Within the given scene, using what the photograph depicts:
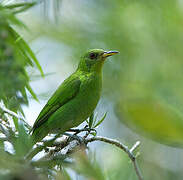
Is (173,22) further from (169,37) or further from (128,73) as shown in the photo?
(128,73)

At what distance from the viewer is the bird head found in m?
4.53

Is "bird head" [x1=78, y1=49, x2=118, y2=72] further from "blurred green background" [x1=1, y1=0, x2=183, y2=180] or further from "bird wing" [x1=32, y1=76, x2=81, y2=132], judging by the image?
"blurred green background" [x1=1, y1=0, x2=183, y2=180]

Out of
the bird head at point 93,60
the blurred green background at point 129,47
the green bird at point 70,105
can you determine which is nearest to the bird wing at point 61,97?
the green bird at point 70,105

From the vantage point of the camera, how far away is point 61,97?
4020 mm

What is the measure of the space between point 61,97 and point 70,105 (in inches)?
7.4

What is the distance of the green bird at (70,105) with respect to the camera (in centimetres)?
372

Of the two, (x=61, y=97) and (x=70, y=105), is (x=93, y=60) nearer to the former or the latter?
(x=61, y=97)

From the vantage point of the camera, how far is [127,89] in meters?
7.74

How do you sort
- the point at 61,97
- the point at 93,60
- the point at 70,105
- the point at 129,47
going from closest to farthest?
1. the point at 70,105
2. the point at 61,97
3. the point at 93,60
4. the point at 129,47

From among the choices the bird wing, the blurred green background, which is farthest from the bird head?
the blurred green background

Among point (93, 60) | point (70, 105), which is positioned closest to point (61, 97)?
point (70, 105)

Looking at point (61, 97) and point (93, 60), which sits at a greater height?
point (93, 60)

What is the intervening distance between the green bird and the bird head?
19 centimetres

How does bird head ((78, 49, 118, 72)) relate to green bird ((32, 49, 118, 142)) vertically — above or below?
above
